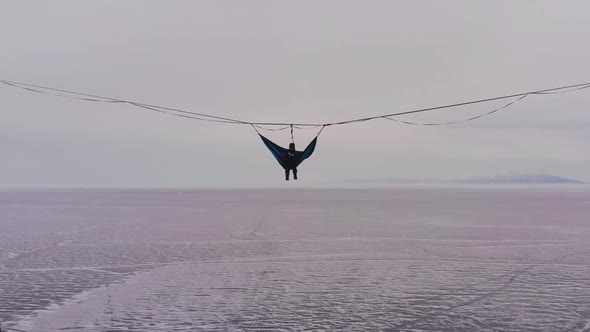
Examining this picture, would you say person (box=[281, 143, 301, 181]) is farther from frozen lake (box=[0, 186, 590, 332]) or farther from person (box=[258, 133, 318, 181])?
frozen lake (box=[0, 186, 590, 332])

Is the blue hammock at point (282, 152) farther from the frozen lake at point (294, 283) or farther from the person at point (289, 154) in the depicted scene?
the frozen lake at point (294, 283)

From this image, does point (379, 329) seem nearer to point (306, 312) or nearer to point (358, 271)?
point (306, 312)

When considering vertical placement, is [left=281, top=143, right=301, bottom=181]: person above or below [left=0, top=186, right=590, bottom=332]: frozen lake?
above

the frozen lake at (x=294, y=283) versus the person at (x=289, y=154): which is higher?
the person at (x=289, y=154)

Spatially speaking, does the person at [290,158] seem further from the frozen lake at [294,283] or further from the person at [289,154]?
the frozen lake at [294,283]

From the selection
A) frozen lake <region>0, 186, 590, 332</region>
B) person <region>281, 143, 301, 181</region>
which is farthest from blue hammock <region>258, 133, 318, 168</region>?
frozen lake <region>0, 186, 590, 332</region>

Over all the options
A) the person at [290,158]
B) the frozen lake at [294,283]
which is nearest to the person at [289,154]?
the person at [290,158]

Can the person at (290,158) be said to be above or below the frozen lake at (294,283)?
above

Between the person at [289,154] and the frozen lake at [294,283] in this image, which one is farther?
the person at [289,154]

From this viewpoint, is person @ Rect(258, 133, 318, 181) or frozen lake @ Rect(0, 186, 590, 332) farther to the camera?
person @ Rect(258, 133, 318, 181)

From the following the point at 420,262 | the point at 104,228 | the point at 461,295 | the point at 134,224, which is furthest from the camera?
the point at 134,224

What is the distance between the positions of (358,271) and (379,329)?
6.88m

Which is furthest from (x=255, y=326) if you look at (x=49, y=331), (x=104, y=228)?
(x=104, y=228)

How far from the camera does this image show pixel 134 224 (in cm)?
3816
